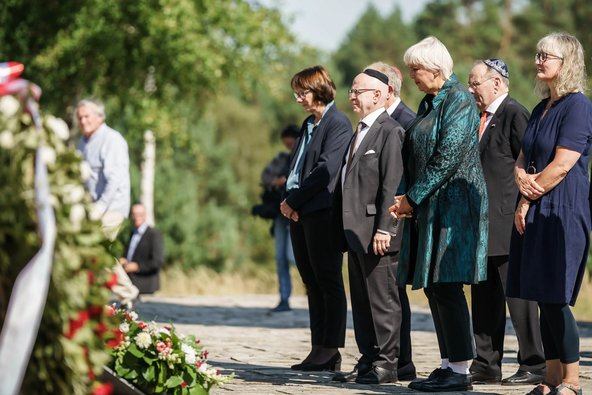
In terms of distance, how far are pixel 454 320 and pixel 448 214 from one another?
65 cm

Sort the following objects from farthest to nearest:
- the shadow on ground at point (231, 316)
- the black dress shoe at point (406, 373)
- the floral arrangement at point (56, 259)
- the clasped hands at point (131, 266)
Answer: the clasped hands at point (131, 266) → the shadow on ground at point (231, 316) → the black dress shoe at point (406, 373) → the floral arrangement at point (56, 259)

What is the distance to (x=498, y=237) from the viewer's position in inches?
317

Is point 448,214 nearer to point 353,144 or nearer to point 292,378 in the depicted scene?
point 353,144

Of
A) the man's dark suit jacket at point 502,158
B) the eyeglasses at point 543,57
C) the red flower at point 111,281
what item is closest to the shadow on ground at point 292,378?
the man's dark suit jacket at point 502,158

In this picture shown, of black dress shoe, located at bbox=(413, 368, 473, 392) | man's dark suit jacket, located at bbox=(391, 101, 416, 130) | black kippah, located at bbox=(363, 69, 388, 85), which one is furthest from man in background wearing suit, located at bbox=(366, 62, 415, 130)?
black dress shoe, located at bbox=(413, 368, 473, 392)

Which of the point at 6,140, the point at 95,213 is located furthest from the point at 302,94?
the point at 6,140

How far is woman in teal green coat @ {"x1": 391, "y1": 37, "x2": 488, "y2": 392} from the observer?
7141 millimetres

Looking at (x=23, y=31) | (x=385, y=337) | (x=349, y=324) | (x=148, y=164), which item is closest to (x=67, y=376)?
(x=385, y=337)

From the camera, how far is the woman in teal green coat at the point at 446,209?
281 inches

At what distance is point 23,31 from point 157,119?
2.87 metres

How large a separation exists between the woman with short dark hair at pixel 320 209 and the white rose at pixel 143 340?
258 cm

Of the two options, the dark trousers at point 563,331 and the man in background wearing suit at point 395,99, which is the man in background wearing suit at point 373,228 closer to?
the man in background wearing suit at point 395,99

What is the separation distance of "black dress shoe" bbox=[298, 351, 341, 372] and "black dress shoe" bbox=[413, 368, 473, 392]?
139cm

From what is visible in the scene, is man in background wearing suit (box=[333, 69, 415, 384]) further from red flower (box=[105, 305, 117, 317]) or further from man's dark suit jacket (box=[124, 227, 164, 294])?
man's dark suit jacket (box=[124, 227, 164, 294])
